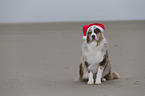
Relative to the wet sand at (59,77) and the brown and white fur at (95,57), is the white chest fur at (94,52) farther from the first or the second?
the wet sand at (59,77)

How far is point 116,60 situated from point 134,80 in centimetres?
368

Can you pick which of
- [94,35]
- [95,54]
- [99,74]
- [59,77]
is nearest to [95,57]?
[95,54]

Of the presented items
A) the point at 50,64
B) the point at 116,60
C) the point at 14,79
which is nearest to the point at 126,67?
the point at 116,60

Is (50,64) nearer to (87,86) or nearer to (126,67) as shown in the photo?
(126,67)

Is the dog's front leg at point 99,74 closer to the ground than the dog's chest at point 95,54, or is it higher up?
closer to the ground

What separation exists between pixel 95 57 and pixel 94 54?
68 millimetres

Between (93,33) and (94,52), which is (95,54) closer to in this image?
(94,52)

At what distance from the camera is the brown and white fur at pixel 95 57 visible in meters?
7.17

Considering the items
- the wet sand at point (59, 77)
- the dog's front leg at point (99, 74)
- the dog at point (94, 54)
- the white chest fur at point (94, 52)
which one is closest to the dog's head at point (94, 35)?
the dog at point (94, 54)

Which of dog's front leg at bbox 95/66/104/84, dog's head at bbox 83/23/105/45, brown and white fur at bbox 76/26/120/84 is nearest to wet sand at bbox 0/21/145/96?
dog's front leg at bbox 95/66/104/84

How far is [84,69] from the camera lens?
745 centimetres

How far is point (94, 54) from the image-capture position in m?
7.23

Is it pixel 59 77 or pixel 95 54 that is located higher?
pixel 95 54

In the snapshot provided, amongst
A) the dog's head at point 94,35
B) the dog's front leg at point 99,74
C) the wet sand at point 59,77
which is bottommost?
the wet sand at point 59,77
